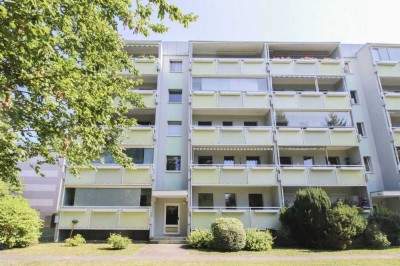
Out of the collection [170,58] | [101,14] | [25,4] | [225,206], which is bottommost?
[225,206]

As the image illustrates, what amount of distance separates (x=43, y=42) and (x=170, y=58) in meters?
23.1

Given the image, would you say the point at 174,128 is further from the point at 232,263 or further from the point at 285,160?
the point at 232,263

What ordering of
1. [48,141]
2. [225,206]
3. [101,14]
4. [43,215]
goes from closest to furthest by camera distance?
1. [101,14]
2. [48,141]
3. [225,206]
4. [43,215]

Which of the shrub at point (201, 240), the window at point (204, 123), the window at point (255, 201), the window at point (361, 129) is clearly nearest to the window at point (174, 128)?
the window at point (204, 123)

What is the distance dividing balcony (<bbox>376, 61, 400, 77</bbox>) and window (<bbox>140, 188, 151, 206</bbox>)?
2375 centimetres

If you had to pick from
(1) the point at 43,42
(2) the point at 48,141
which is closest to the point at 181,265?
(2) the point at 48,141

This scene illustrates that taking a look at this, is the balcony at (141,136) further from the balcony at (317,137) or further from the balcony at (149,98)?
the balcony at (317,137)

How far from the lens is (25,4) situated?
Result: 620 cm

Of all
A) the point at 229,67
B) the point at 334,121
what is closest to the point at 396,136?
the point at 334,121

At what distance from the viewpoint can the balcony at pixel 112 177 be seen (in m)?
22.5

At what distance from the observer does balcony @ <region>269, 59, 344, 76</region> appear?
2673cm

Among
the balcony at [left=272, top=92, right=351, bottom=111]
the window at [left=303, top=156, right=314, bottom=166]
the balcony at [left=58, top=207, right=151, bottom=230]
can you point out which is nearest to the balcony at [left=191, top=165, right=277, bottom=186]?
the window at [left=303, top=156, right=314, bottom=166]

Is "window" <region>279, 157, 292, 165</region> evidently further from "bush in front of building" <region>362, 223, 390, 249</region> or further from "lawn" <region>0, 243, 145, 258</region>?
"lawn" <region>0, 243, 145, 258</region>

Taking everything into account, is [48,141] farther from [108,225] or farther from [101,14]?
[108,225]
